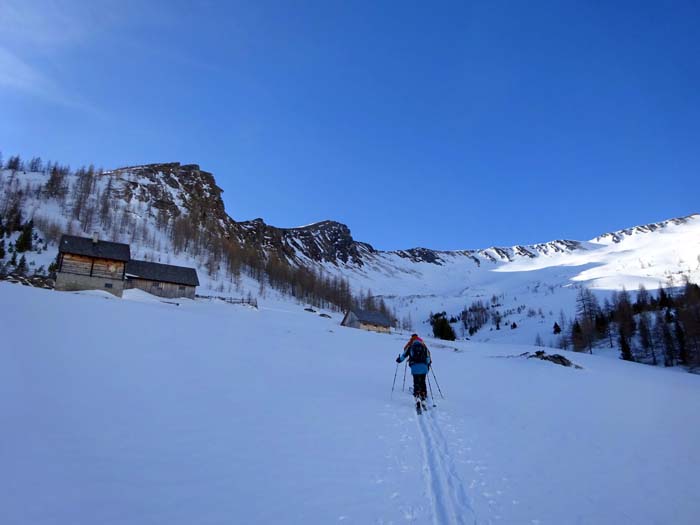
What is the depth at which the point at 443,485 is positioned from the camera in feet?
20.3

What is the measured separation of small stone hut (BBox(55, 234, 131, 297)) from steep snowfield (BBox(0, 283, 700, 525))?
3313 cm

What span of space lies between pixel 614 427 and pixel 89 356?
54.3ft

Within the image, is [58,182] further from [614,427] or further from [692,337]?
[692,337]

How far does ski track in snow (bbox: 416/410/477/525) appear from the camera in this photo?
5164 mm

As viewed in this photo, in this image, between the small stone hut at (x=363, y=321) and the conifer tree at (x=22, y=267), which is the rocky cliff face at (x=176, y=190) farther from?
the small stone hut at (x=363, y=321)

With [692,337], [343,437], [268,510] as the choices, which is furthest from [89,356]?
[692,337]

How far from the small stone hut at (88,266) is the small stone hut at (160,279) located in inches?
506

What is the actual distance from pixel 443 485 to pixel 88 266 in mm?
49599

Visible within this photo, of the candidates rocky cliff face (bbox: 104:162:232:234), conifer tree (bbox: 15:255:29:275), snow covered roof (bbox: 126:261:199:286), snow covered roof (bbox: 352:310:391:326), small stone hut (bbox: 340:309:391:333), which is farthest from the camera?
rocky cliff face (bbox: 104:162:232:234)

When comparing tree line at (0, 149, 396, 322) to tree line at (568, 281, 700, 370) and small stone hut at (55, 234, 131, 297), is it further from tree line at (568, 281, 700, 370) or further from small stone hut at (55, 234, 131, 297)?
tree line at (568, 281, 700, 370)

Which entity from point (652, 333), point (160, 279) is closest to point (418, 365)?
point (160, 279)

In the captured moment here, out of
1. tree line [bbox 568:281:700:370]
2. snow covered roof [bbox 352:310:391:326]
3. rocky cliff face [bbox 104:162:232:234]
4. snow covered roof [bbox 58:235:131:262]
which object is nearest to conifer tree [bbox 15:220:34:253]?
snow covered roof [bbox 58:235:131:262]

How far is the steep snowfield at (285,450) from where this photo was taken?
477cm

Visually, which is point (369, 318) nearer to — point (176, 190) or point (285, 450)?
point (285, 450)
